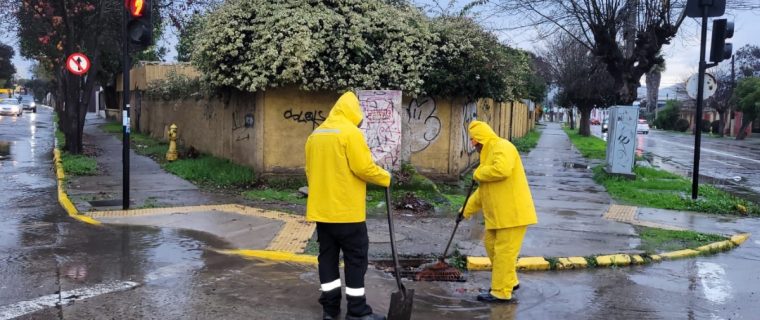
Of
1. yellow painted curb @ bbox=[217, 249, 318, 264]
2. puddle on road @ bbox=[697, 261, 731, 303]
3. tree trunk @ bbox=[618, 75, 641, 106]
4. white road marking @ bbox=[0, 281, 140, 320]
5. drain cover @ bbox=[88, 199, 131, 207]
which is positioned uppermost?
tree trunk @ bbox=[618, 75, 641, 106]

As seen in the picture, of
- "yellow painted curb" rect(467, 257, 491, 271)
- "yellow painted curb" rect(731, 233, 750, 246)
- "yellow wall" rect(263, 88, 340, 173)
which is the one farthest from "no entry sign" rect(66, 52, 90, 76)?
"yellow painted curb" rect(731, 233, 750, 246)

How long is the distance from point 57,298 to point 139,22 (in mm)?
4984

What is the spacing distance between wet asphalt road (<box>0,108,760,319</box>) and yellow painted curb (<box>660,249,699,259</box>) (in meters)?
0.15

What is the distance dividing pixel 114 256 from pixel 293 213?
3.06 metres

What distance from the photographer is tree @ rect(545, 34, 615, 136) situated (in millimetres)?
36531

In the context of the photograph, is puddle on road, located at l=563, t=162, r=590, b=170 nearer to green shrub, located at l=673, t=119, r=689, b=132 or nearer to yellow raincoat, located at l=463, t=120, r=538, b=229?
yellow raincoat, located at l=463, t=120, r=538, b=229

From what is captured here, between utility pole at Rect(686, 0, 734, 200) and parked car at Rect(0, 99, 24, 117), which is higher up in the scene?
utility pole at Rect(686, 0, 734, 200)

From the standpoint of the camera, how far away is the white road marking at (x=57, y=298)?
5.03 meters

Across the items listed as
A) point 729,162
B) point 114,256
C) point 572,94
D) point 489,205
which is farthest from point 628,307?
point 572,94

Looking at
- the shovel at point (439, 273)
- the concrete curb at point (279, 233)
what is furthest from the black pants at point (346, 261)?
the concrete curb at point (279, 233)

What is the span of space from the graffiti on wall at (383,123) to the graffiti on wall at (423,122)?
37.7 inches

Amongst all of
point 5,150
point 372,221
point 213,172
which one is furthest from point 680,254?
point 5,150

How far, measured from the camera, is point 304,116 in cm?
1222

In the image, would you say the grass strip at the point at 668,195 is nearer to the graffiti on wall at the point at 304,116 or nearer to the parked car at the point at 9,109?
the graffiti on wall at the point at 304,116
